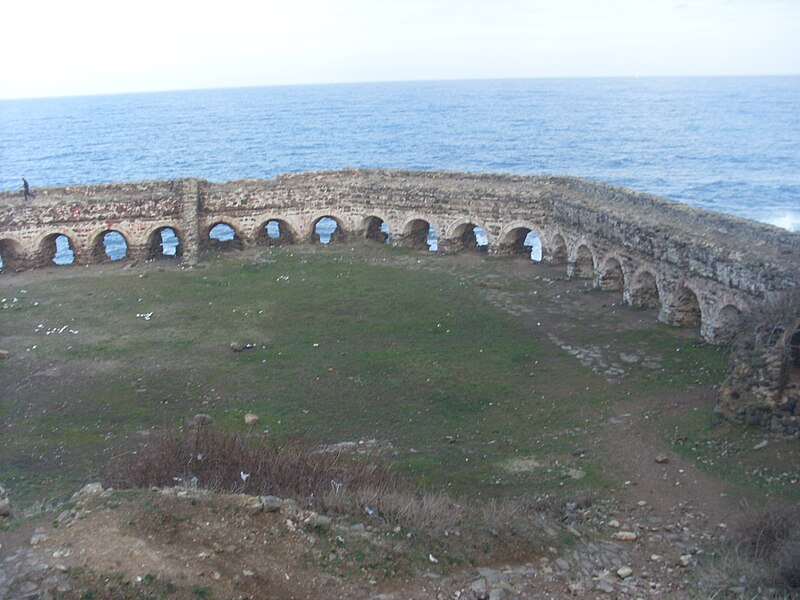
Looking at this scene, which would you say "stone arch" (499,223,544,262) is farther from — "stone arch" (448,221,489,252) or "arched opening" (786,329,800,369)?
"arched opening" (786,329,800,369)

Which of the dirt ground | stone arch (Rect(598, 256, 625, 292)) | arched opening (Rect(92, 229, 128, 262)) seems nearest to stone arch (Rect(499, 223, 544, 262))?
stone arch (Rect(598, 256, 625, 292))

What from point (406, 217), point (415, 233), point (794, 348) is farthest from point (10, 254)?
point (794, 348)

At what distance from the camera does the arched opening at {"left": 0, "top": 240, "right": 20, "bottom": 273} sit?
97.6 feet

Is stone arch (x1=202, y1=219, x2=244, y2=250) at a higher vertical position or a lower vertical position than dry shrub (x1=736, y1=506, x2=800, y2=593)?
higher

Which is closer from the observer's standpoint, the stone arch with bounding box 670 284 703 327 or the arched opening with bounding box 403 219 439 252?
the stone arch with bounding box 670 284 703 327

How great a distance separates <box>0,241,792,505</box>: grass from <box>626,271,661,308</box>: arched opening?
4.74 ft

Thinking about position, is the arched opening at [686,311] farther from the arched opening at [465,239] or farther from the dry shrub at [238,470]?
the dry shrub at [238,470]

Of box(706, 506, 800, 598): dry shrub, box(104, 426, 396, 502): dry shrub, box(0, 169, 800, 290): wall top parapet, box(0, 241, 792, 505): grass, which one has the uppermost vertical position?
box(0, 169, 800, 290): wall top parapet

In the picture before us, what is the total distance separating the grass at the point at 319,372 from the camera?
16547 millimetres

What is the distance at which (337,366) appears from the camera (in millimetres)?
20875

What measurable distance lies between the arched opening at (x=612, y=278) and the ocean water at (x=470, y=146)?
85.2 ft

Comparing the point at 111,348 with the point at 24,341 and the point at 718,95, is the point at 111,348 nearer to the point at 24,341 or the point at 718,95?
→ the point at 24,341

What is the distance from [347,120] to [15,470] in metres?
112

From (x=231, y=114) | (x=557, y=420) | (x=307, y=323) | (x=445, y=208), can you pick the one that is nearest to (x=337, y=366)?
(x=307, y=323)
